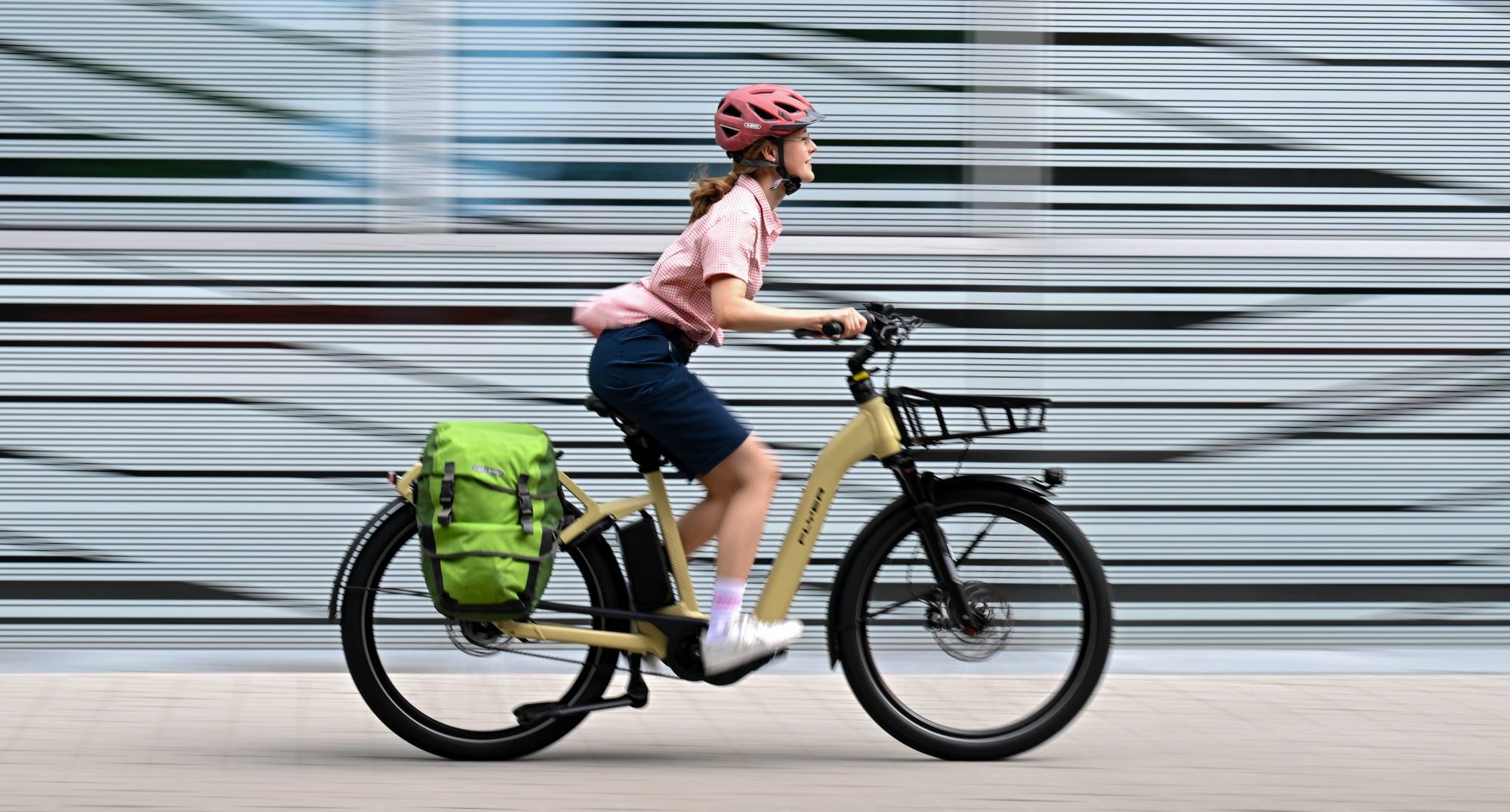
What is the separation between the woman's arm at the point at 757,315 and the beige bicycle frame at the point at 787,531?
15.4 inches

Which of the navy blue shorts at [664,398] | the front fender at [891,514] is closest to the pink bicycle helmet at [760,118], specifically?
the navy blue shorts at [664,398]

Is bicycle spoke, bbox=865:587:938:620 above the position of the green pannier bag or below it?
below

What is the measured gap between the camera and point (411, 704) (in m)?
5.03

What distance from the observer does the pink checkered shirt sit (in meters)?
4.79

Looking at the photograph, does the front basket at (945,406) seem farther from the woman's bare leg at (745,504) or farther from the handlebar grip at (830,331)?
A: the woman's bare leg at (745,504)

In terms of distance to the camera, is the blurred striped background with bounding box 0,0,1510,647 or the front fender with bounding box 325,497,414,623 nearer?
the front fender with bounding box 325,497,414,623

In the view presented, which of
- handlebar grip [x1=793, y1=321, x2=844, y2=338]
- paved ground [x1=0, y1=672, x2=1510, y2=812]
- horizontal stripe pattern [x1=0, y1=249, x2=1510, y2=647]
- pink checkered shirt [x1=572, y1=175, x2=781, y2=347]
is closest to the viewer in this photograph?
paved ground [x1=0, y1=672, x2=1510, y2=812]

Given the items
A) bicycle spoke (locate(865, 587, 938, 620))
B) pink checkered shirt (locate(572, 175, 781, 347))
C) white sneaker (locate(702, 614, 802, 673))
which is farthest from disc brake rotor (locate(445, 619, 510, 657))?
bicycle spoke (locate(865, 587, 938, 620))

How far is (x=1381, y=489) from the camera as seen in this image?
7070mm

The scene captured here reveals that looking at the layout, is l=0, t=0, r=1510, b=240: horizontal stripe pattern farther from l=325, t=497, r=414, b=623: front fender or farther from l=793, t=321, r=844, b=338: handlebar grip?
l=793, t=321, r=844, b=338: handlebar grip

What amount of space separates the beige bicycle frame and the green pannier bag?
0.15 meters

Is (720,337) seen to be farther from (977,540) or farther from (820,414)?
(820,414)

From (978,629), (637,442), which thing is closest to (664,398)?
(637,442)

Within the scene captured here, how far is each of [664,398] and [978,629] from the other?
1.09m
